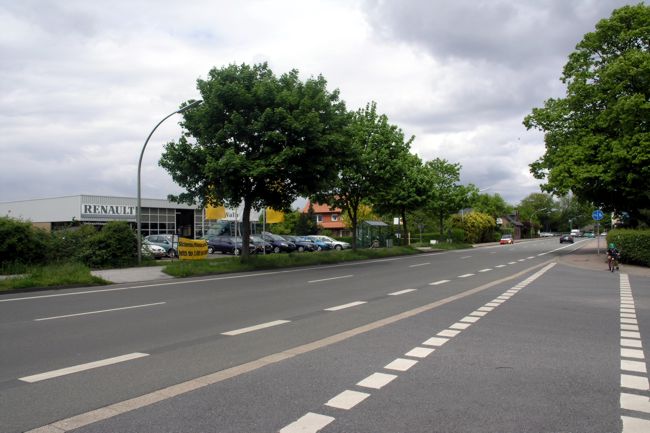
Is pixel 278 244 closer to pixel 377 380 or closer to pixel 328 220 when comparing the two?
pixel 377 380

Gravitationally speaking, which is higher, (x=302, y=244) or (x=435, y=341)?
(x=302, y=244)

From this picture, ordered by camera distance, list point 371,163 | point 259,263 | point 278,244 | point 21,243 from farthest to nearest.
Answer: point 278,244 → point 371,163 → point 259,263 → point 21,243

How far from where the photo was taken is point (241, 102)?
21000mm

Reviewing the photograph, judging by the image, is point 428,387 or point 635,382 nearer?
point 428,387

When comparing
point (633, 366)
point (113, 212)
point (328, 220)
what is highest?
point (113, 212)

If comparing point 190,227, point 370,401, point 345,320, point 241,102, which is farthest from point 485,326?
point 190,227

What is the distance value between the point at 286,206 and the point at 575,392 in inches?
806

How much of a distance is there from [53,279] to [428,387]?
13897 millimetres

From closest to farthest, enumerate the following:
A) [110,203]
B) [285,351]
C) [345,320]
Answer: [285,351]
[345,320]
[110,203]

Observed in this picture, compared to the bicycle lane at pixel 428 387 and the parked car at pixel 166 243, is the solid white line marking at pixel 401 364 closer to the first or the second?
the bicycle lane at pixel 428 387

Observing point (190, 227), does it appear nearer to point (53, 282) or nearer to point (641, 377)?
point (53, 282)

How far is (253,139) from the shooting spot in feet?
70.5

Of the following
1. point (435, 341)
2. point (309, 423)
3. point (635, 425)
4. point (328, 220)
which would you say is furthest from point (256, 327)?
point (328, 220)

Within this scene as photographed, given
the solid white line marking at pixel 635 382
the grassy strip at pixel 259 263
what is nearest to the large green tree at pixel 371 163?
the grassy strip at pixel 259 263
